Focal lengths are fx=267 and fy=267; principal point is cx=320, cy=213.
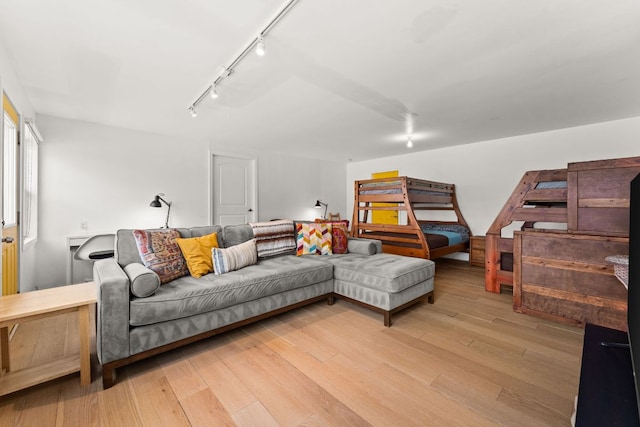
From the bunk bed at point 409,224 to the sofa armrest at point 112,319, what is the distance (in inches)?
117

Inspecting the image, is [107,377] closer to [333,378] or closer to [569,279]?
[333,378]

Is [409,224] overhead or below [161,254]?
overhead

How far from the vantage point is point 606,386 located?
0.85 metres

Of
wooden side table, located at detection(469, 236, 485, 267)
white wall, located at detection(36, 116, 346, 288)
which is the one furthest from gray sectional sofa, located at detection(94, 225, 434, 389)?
wooden side table, located at detection(469, 236, 485, 267)

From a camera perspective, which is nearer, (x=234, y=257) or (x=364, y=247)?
(x=234, y=257)

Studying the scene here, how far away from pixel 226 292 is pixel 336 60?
6.68ft

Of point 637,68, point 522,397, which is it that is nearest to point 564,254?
point 522,397

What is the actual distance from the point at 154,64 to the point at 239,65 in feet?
2.34

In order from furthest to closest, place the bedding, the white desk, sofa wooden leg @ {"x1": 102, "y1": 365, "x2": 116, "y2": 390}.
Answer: the bedding < the white desk < sofa wooden leg @ {"x1": 102, "y1": 365, "x2": 116, "y2": 390}

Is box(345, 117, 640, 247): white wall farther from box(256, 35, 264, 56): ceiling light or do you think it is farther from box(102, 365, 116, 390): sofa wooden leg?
box(102, 365, 116, 390): sofa wooden leg

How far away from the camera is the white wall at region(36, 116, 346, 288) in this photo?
350cm

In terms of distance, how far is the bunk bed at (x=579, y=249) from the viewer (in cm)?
212

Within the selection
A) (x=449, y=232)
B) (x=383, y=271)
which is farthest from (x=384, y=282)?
(x=449, y=232)

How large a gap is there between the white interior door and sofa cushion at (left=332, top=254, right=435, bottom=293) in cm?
302
